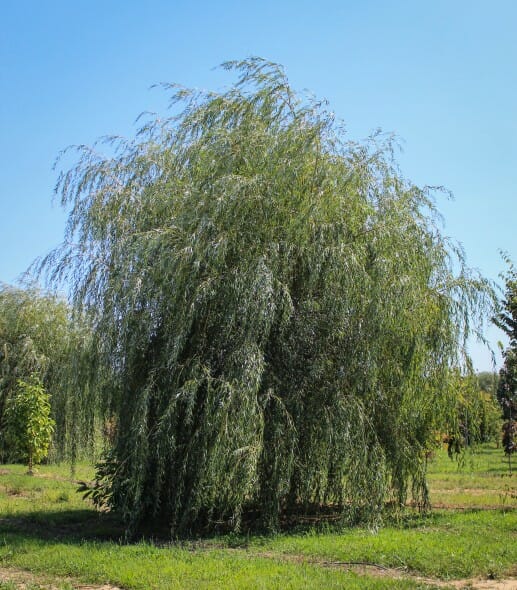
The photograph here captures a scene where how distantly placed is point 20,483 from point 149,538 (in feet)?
27.1

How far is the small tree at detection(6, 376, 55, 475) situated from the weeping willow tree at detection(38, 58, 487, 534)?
876 cm

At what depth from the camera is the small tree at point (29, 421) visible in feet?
63.4

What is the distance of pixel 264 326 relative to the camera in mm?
10125

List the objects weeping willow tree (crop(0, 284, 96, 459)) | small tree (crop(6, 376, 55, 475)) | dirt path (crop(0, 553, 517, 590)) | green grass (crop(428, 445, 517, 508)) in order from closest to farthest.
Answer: dirt path (crop(0, 553, 517, 590)), green grass (crop(428, 445, 517, 508)), small tree (crop(6, 376, 55, 475)), weeping willow tree (crop(0, 284, 96, 459))

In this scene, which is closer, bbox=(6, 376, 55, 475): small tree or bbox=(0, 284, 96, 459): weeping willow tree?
bbox=(6, 376, 55, 475): small tree

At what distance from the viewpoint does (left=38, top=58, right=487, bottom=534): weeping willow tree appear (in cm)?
991

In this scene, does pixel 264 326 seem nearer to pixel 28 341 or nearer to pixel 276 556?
pixel 276 556

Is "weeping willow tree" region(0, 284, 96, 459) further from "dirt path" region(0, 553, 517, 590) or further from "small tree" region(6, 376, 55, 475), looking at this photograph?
"dirt path" region(0, 553, 517, 590)

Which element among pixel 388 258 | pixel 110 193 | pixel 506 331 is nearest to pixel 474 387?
pixel 506 331

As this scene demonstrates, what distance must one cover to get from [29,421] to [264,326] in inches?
457

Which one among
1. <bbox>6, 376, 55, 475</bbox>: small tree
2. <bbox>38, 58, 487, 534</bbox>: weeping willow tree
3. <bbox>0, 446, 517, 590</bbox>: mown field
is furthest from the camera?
<bbox>6, 376, 55, 475</bbox>: small tree

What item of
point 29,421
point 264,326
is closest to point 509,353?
point 264,326

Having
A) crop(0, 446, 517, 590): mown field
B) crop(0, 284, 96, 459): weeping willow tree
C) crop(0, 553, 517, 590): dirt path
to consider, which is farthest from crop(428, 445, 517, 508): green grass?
crop(0, 284, 96, 459): weeping willow tree

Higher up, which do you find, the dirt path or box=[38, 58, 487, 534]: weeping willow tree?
box=[38, 58, 487, 534]: weeping willow tree
